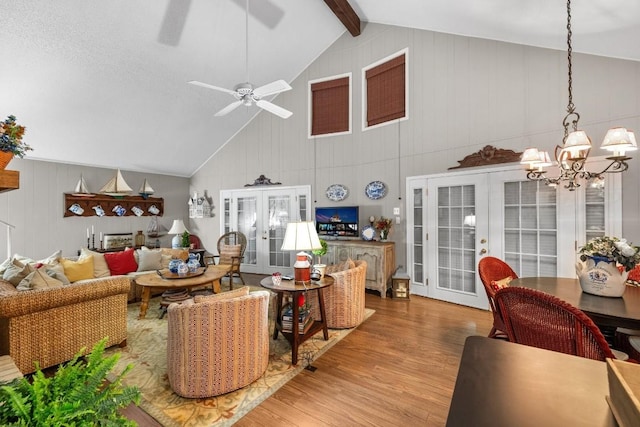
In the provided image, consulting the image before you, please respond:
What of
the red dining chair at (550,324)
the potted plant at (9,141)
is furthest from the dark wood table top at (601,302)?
the potted plant at (9,141)

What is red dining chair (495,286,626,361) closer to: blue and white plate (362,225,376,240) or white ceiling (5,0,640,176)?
white ceiling (5,0,640,176)

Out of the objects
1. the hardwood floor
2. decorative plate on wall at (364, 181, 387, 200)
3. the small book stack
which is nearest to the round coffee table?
the small book stack

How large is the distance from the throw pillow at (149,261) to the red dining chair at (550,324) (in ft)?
16.6

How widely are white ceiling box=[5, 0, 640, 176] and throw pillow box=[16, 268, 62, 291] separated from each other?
2.63 meters

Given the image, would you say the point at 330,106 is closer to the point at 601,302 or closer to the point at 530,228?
the point at 530,228

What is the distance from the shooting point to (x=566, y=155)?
2.44 metres

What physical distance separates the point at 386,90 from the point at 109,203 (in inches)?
244

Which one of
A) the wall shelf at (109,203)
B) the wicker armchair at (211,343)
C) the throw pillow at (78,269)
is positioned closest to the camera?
the wicker armchair at (211,343)

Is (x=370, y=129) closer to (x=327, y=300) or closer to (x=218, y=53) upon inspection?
(x=218, y=53)

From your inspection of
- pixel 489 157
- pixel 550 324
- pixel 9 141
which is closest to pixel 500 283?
pixel 550 324

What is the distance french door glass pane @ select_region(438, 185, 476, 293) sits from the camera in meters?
4.19

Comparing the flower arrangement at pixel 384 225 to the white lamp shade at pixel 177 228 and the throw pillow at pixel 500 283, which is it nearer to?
the throw pillow at pixel 500 283

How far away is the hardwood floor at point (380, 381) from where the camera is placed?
1946mm

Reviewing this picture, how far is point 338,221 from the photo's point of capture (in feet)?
17.7
